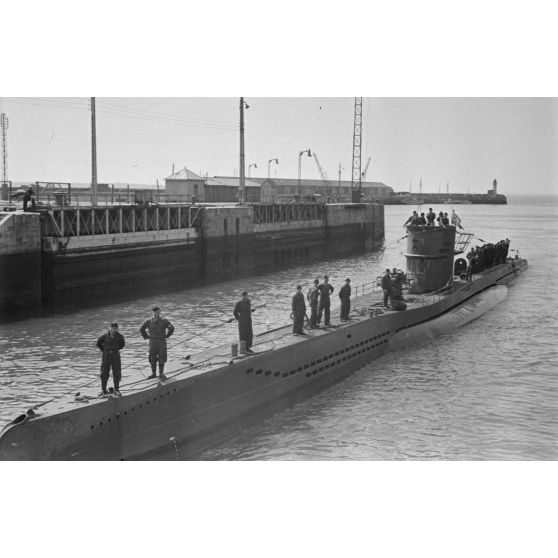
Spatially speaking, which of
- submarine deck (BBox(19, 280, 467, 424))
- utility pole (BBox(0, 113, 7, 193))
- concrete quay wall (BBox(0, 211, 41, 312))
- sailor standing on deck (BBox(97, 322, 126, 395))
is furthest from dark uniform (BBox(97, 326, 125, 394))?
concrete quay wall (BBox(0, 211, 41, 312))

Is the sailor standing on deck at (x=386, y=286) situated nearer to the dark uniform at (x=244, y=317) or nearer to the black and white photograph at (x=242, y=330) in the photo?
the black and white photograph at (x=242, y=330)

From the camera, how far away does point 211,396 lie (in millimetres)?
13086

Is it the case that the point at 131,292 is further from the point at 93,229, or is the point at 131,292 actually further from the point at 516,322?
the point at 516,322

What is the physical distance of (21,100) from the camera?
15234 millimetres

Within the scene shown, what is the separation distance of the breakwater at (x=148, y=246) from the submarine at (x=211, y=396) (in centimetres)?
1126

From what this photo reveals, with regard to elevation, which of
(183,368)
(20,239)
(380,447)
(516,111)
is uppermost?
(516,111)

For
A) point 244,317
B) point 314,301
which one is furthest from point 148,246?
point 244,317

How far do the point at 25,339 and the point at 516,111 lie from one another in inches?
612

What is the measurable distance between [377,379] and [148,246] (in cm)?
1741

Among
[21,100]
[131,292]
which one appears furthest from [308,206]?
[21,100]

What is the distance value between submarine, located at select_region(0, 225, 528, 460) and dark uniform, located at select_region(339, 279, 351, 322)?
0.35 meters

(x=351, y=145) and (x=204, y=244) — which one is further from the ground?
(x=351, y=145)

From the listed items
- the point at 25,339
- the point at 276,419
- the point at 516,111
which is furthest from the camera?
the point at 25,339

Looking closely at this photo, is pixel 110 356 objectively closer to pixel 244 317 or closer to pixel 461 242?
pixel 244 317
